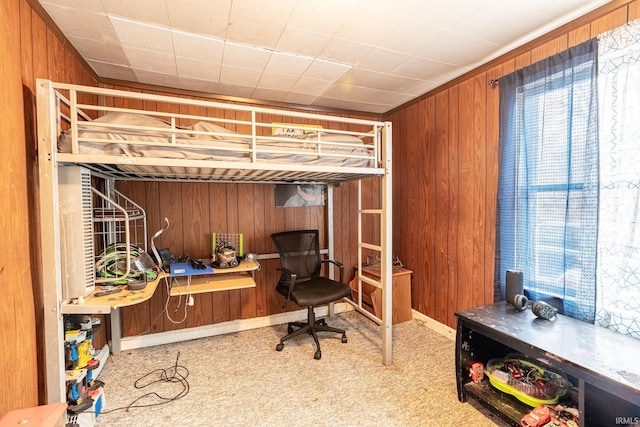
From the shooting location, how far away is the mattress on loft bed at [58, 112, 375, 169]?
4.96ft

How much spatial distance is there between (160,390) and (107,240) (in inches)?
47.3

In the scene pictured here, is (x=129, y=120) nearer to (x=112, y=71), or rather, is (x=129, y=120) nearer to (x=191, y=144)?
(x=191, y=144)

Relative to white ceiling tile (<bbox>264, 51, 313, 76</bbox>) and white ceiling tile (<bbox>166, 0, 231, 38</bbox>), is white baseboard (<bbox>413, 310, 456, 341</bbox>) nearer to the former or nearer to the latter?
white ceiling tile (<bbox>264, 51, 313, 76</bbox>)

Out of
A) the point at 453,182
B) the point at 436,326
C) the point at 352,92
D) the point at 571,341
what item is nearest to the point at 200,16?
the point at 352,92

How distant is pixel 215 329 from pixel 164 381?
0.74 m

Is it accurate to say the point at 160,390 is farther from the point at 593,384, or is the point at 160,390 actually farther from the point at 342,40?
the point at 342,40

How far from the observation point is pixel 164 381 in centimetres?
213

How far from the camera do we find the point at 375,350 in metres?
2.52

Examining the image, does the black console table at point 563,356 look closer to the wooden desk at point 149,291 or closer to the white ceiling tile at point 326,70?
the wooden desk at point 149,291

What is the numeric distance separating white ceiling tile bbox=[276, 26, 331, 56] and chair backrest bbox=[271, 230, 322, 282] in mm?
1578

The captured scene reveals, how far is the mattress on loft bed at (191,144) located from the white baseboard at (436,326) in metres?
1.86

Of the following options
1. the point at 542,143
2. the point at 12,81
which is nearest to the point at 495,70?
the point at 542,143

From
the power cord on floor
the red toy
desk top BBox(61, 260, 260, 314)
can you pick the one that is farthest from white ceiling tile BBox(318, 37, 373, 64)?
the power cord on floor

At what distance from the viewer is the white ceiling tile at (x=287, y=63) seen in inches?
85.7
